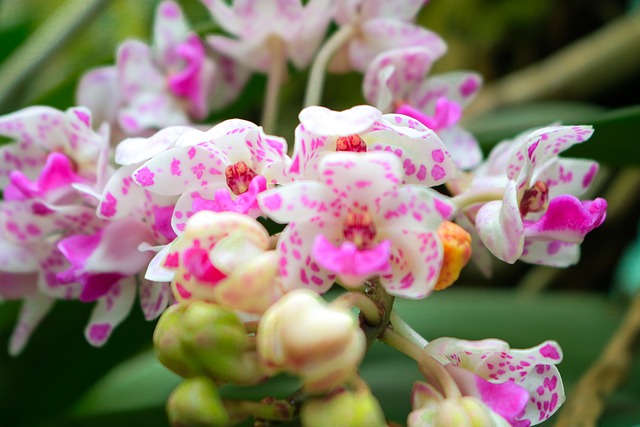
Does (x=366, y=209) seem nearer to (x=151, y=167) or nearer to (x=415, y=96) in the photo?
(x=151, y=167)

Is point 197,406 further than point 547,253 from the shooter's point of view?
No

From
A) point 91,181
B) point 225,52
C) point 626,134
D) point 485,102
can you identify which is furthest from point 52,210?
point 485,102

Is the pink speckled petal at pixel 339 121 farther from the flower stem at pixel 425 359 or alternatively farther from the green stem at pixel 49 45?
the green stem at pixel 49 45

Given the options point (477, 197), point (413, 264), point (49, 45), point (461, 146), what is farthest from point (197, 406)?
point (49, 45)

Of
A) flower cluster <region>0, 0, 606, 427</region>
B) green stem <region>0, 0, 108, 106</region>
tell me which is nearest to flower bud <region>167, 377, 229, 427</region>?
flower cluster <region>0, 0, 606, 427</region>

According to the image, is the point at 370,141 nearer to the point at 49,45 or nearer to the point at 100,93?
the point at 100,93

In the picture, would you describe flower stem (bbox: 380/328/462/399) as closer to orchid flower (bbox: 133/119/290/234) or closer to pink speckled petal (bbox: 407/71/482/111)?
orchid flower (bbox: 133/119/290/234)

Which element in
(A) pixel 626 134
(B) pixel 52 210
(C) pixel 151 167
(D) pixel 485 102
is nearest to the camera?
(C) pixel 151 167
